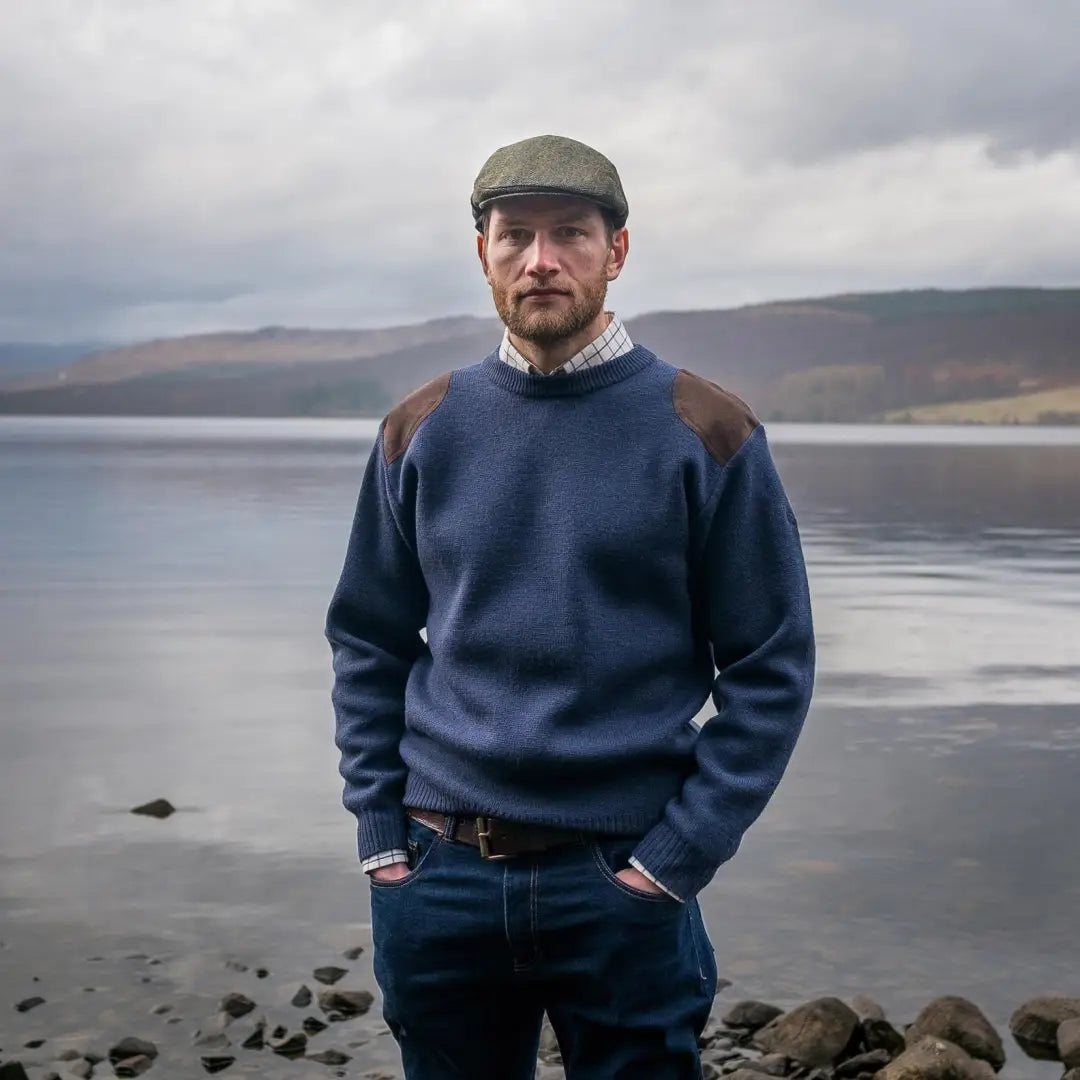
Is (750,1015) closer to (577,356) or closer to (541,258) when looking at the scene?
(577,356)

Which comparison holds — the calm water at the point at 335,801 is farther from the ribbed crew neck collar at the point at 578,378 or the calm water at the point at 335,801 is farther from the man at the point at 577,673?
the ribbed crew neck collar at the point at 578,378

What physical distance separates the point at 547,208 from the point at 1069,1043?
3.34m

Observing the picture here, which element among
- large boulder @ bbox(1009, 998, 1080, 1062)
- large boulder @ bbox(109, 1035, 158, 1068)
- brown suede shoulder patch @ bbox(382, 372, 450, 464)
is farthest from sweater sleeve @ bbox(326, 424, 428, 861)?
large boulder @ bbox(1009, 998, 1080, 1062)

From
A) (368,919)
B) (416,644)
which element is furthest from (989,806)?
(416,644)

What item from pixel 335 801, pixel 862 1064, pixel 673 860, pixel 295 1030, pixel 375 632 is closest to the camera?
pixel 673 860

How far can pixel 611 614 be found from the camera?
9.67 ft

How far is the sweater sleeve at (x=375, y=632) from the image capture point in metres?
3.21

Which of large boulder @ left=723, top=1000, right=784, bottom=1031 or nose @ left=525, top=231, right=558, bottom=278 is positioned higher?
nose @ left=525, top=231, right=558, bottom=278

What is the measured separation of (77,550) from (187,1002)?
20485 millimetres

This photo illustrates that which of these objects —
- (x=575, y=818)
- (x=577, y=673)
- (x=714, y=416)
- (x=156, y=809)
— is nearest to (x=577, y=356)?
(x=714, y=416)

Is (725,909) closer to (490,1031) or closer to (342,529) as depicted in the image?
(490,1031)

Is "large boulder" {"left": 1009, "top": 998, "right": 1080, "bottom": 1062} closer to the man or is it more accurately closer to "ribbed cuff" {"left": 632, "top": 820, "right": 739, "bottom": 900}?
the man

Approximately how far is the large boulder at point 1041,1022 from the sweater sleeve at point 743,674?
104 inches

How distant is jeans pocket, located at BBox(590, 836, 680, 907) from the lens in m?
2.89
